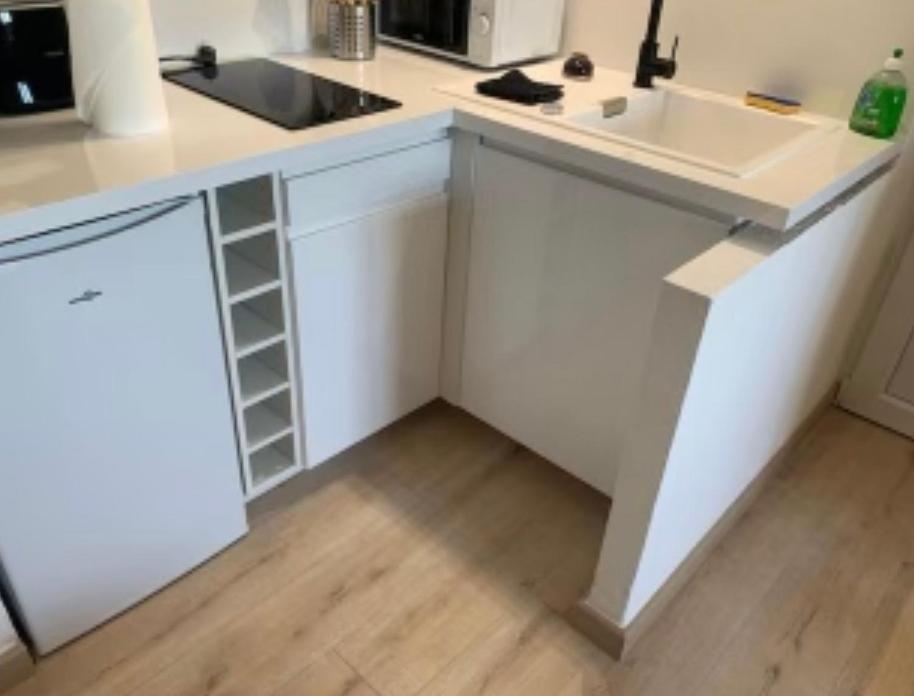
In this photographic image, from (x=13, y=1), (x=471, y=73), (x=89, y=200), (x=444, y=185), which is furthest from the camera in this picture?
(x=471, y=73)

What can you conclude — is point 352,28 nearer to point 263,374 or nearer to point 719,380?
point 263,374

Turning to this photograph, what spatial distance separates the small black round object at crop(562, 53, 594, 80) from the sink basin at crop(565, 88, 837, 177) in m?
0.15

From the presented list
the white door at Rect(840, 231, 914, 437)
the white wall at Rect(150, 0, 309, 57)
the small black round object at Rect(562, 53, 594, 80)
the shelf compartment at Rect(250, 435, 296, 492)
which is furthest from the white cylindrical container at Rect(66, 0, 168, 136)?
the white door at Rect(840, 231, 914, 437)

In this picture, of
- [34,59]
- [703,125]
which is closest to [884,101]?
[703,125]

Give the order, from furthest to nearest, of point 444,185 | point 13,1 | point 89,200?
1. point 444,185
2. point 13,1
3. point 89,200

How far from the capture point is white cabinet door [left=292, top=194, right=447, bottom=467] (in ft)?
4.79

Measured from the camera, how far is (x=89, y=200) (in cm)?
102

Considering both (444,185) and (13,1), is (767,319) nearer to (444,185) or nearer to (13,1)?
(444,185)

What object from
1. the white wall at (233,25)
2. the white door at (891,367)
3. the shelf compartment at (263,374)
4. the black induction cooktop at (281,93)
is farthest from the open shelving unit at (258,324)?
the white door at (891,367)

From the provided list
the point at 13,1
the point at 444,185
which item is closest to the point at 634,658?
the point at 444,185

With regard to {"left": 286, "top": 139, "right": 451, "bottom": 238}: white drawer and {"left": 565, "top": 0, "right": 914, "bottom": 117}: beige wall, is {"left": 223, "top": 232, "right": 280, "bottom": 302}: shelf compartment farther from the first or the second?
{"left": 565, "top": 0, "right": 914, "bottom": 117}: beige wall

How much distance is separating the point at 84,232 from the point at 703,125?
1365mm

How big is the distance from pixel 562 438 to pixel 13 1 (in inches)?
53.3

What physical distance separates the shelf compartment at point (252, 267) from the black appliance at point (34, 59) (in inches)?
15.9
